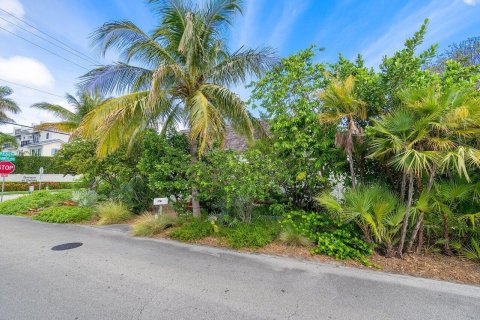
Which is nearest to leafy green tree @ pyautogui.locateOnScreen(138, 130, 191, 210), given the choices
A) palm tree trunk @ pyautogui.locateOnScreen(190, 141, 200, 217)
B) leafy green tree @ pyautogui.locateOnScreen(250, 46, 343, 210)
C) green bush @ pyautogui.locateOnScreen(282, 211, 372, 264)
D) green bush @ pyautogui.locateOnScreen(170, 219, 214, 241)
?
palm tree trunk @ pyautogui.locateOnScreen(190, 141, 200, 217)

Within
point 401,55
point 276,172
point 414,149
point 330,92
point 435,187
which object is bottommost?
point 435,187

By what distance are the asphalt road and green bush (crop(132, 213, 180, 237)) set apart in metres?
Result: 1.16

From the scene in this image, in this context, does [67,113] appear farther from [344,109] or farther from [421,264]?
[421,264]

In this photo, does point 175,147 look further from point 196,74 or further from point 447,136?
point 447,136

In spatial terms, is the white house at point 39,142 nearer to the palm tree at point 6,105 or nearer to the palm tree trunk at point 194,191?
the palm tree at point 6,105

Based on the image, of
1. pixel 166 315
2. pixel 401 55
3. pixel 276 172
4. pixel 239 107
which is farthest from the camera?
pixel 239 107

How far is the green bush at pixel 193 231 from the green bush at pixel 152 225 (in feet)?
1.94

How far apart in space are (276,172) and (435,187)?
→ 318cm

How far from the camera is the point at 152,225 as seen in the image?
248 inches

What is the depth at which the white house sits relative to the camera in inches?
1225

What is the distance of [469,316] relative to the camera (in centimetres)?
280

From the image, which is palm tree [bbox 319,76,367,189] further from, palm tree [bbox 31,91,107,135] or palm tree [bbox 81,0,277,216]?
palm tree [bbox 31,91,107,135]

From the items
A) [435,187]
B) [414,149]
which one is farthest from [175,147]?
[435,187]

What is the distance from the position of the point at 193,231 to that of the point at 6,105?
24.7 meters
